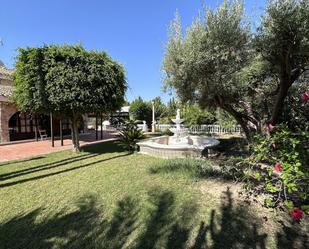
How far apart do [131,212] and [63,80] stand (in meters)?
7.27

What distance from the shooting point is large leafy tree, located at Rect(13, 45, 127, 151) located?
10.1 meters

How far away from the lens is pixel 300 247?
3467mm

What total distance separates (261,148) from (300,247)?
160 cm

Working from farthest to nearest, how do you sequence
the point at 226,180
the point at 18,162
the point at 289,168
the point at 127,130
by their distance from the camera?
the point at 127,130 → the point at 18,162 → the point at 226,180 → the point at 289,168

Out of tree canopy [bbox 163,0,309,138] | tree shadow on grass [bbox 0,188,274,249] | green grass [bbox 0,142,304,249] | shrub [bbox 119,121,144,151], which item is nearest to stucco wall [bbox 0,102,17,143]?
shrub [bbox 119,121,144,151]

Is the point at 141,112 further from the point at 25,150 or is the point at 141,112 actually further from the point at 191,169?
the point at 191,169

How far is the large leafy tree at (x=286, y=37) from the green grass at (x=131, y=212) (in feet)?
10.9

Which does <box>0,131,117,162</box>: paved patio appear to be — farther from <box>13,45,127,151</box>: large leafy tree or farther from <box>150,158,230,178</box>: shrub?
<box>150,158,230,178</box>: shrub

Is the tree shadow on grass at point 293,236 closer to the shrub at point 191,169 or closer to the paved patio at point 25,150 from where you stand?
the shrub at point 191,169

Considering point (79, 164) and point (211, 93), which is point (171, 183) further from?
point (79, 164)

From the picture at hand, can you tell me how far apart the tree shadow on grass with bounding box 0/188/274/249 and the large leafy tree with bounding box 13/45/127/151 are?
6076mm

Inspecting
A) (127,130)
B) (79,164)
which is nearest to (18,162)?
(79,164)

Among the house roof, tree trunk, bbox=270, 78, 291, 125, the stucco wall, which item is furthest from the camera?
the house roof

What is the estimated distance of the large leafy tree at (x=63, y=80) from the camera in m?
10.1
